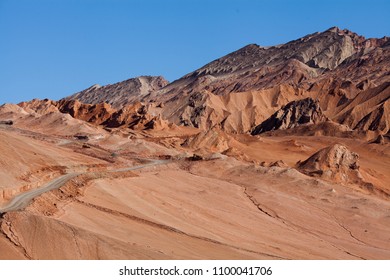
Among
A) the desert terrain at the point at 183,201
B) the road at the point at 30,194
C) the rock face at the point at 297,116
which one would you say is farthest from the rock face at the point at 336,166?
the rock face at the point at 297,116

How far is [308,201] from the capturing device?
51094 mm

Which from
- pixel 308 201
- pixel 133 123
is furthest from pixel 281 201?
pixel 133 123

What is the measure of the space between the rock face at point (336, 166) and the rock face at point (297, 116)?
61380 mm

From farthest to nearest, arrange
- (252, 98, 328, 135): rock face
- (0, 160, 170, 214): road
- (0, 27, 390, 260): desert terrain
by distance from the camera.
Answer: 1. (252, 98, 328, 135): rock face
2. (0, 160, 170, 214): road
3. (0, 27, 390, 260): desert terrain

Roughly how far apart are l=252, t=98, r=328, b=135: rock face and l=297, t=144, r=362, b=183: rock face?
2417 inches

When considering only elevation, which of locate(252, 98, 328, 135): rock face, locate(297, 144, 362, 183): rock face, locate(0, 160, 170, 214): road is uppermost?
locate(252, 98, 328, 135): rock face

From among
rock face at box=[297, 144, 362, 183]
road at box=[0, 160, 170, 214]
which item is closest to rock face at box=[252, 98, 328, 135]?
rock face at box=[297, 144, 362, 183]

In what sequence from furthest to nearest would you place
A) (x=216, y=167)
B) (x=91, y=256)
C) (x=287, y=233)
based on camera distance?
1. (x=216, y=167)
2. (x=287, y=233)
3. (x=91, y=256)

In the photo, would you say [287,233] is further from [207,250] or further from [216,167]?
[216,167]

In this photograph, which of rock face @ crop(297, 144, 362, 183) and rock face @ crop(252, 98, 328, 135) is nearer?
rock face @ crop(297, 144, 362, 183)

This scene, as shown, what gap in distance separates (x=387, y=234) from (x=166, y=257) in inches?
859

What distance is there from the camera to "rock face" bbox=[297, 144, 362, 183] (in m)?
63.0

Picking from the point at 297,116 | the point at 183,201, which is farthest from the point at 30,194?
the point at 297,116

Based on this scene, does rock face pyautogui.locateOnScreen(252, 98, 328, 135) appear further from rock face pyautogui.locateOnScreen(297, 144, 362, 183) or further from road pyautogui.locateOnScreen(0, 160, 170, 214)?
road pyautogui.locateOnScreen(0, 160, 170, 214)
